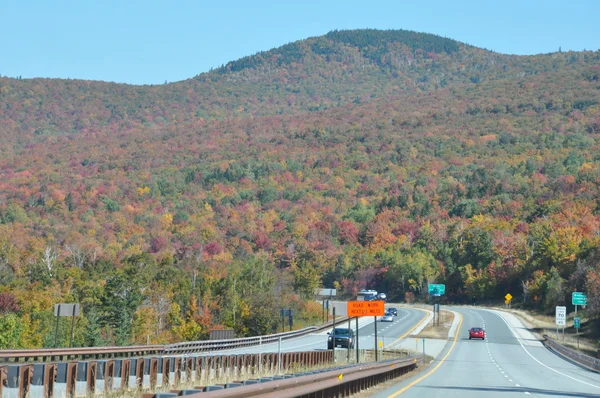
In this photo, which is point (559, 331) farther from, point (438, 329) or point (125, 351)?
point (125, 351)

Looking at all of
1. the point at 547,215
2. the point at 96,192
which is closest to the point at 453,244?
the point at 547,215

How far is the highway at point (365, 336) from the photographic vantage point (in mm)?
51625

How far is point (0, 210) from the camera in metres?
168

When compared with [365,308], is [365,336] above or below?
below

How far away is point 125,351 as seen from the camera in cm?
3884

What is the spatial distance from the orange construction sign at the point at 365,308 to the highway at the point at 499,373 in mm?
2635

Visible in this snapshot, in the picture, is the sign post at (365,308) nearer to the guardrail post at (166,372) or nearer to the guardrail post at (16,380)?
the guardrail post at (166,372)

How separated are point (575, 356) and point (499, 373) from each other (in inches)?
613

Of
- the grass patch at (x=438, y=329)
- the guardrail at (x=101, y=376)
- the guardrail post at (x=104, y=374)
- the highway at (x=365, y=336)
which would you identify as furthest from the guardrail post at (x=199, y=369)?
the grass patch at (x=438, y=329)

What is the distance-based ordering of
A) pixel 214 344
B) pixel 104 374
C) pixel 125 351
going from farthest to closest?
pixel 214 344, pixel 125 351, pixel 104 374

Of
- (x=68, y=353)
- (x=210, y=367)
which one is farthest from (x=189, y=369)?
(x=68, y=353)

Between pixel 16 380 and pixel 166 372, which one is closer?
pixel 16 380

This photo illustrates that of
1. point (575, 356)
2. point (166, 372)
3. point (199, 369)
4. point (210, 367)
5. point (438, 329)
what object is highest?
point (166, 372)

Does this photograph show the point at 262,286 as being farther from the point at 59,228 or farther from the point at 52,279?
the point at 59,228
